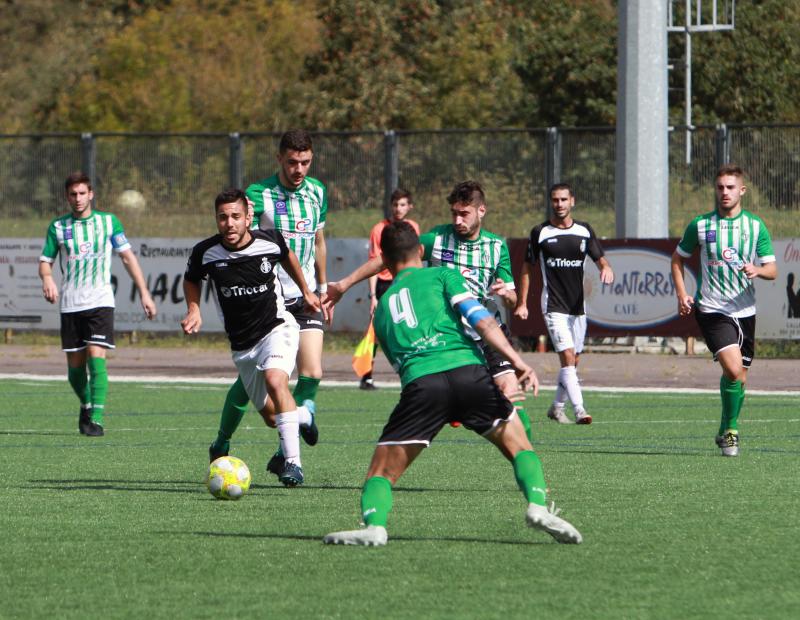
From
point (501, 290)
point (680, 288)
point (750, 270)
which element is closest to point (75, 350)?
point (501, 290)

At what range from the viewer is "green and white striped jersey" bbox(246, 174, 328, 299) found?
1166 cm

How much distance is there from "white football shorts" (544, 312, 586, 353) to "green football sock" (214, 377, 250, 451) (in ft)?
17.9

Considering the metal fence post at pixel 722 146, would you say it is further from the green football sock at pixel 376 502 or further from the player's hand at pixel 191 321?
the green football sock at pixel 376 502

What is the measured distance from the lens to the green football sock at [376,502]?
8.08m

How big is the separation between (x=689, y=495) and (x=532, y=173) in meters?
16.1

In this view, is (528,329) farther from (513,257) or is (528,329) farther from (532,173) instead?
(532,173)

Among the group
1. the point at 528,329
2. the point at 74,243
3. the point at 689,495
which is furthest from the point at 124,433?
the point at 528,329

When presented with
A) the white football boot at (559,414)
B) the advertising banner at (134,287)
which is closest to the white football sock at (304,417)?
the white football boot at (559,414)

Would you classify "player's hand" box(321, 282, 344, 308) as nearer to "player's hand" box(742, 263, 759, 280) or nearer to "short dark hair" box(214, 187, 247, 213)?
"short dark hair" box(214, 187, 247, 213)

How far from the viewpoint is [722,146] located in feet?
80.9

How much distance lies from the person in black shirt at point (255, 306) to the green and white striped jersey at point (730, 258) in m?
3.64

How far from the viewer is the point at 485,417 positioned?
810 cm

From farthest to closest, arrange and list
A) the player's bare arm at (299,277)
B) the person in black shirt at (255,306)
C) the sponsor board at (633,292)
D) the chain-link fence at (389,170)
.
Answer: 1. the chain-link fence at (389,170)
2. the sponsor board at (633,292)
3. the player's bare arm at (299,277)
4. the person in black shirt at (255,306)

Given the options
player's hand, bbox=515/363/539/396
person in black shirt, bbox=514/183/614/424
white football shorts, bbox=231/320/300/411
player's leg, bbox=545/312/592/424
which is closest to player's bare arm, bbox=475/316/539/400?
player's hand, bbox=515/363/539/396
